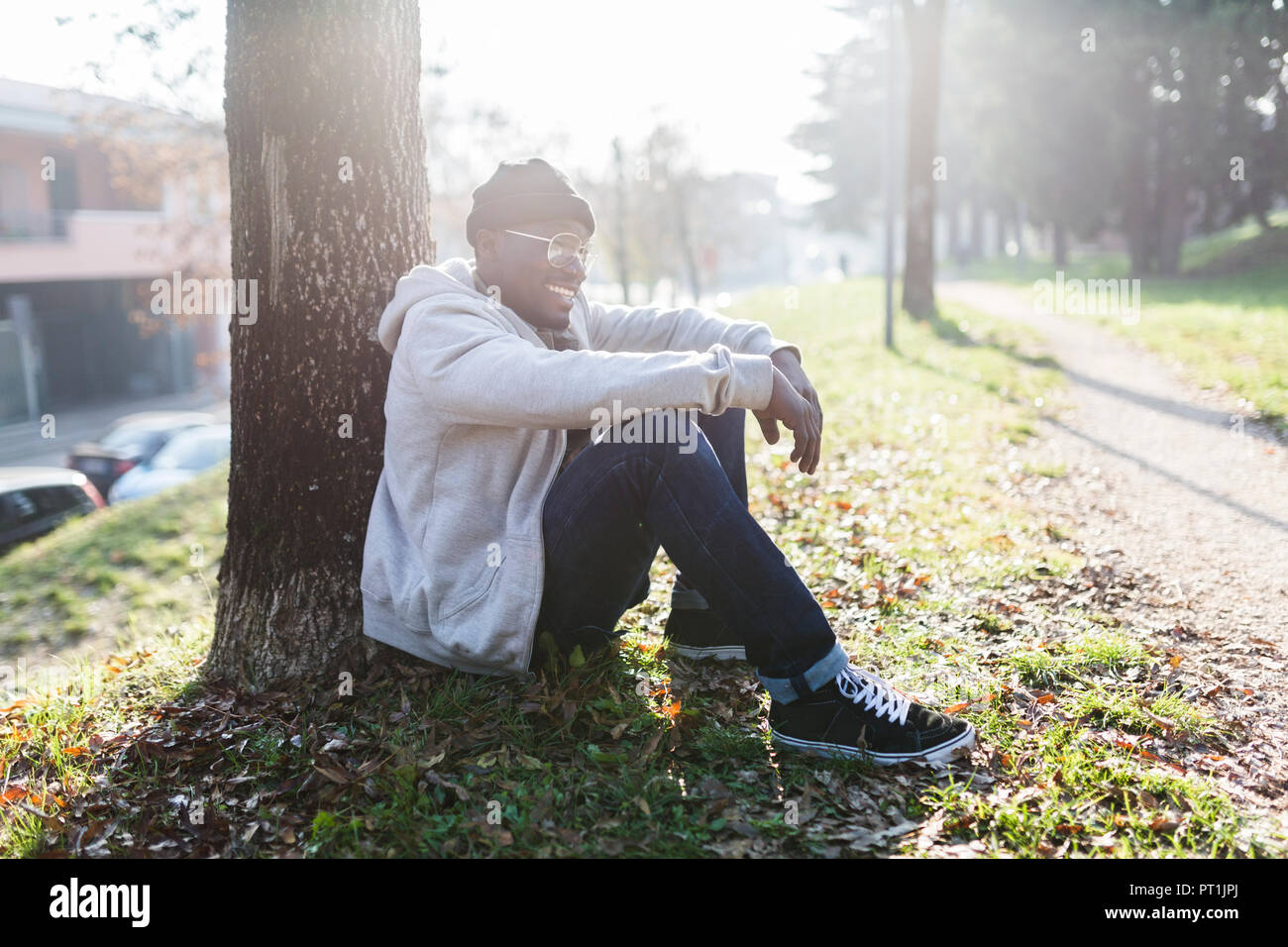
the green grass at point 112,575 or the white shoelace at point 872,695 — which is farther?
the green grass at point 112,575

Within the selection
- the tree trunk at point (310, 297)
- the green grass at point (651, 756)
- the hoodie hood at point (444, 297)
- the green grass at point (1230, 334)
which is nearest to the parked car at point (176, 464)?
the green grass at point (651, 756)

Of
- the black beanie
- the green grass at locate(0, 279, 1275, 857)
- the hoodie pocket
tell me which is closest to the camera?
the green grass at locate(0, 279, 1275, 857)

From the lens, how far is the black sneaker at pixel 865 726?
8.65ft

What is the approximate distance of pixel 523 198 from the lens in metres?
2.98

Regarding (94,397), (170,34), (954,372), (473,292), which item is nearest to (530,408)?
(473,292)

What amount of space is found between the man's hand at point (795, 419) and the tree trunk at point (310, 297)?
4.57 ft

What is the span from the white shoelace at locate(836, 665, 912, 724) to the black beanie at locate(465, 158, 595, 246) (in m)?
1.59

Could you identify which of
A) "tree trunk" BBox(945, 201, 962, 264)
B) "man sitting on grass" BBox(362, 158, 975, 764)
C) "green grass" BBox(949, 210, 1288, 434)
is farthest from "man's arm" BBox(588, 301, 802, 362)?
"tree trunk" BBox(945, 201, 962, 264)

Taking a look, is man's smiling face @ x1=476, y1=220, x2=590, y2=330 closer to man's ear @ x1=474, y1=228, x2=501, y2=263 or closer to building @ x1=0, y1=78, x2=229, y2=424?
man's ear @ x1=474, y1=228, x2=501, y2=263

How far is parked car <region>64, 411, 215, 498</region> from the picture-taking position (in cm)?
1416

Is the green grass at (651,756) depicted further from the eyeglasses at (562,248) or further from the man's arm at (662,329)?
the eyeglasses at (562,248)

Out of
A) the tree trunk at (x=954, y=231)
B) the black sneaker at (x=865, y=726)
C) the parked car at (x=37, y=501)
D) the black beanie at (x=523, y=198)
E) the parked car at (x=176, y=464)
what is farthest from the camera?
the tree trunk at (x=954, y=231)

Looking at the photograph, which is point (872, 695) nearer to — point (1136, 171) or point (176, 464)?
point (176, 464)
